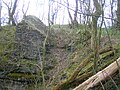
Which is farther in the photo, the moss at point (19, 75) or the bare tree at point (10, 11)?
the bare tree at point (10, 11)

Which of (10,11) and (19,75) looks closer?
(19,75)

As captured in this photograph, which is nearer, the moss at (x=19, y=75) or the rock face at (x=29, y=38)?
the moss at (x=19, y=75)

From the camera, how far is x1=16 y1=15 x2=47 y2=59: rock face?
26.5 ft

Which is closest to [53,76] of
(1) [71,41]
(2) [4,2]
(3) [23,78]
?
A: (3) [23,78]

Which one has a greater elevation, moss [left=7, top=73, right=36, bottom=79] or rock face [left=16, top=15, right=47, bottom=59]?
rock face [left=16, top=15, right=47, bottom=59]

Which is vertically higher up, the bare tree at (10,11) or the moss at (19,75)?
the bare tree at (10,11)

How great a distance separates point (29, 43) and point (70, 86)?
3316 mm

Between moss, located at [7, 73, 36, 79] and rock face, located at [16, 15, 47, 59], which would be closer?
moss, located at [7, 73, 36, 79]

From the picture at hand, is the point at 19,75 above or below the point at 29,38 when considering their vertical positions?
below

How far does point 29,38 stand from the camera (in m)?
8.57

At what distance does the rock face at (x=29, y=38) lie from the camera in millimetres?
8078

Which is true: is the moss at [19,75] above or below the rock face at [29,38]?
below

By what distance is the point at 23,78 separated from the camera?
721 cm

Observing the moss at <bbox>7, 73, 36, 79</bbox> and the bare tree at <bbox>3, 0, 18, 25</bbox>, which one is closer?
the moss at <bbox>7, 73, 36, 79</bbox>
